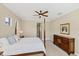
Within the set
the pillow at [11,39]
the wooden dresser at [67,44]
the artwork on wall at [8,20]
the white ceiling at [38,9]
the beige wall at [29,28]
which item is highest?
the white ceiling at [38,9]

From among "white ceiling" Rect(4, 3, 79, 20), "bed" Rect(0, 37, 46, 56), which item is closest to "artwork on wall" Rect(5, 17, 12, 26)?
"white ceiling" Rect(4, 3, 79, 20)

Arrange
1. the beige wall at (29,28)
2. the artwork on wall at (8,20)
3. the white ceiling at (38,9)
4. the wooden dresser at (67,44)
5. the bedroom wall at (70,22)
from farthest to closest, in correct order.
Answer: the wooden dresser at (67,44) < the bedroom wall at (70,22) < the beige wall at (29,28) < the artwork on wall at (8,20) < the white ceiling at (38,9)

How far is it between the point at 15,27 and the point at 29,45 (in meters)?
0.57

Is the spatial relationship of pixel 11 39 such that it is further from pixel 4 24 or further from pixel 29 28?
pixel 29 28

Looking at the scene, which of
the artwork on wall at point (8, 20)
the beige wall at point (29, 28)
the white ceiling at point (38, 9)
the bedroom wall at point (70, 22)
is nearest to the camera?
the white ceiling at point (38, 9)

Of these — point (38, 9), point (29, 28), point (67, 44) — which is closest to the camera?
point (38, 9)

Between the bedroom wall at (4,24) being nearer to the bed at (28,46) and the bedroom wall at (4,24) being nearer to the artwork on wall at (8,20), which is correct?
the artwork on wall at (8,20)

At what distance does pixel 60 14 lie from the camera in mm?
2490

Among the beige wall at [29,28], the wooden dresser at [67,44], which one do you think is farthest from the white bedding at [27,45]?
the wooden dresser at [67,44]

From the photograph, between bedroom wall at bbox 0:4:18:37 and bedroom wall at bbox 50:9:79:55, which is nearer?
bedroom wall at bbox 0:4:18:37

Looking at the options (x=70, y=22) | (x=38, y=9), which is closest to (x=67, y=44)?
(x=70, y=22)

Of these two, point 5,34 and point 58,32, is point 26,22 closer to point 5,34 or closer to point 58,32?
point 5,34

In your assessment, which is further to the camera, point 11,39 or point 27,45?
point 27,45

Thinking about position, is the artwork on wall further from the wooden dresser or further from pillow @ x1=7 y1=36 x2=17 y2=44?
the wooden dresser
